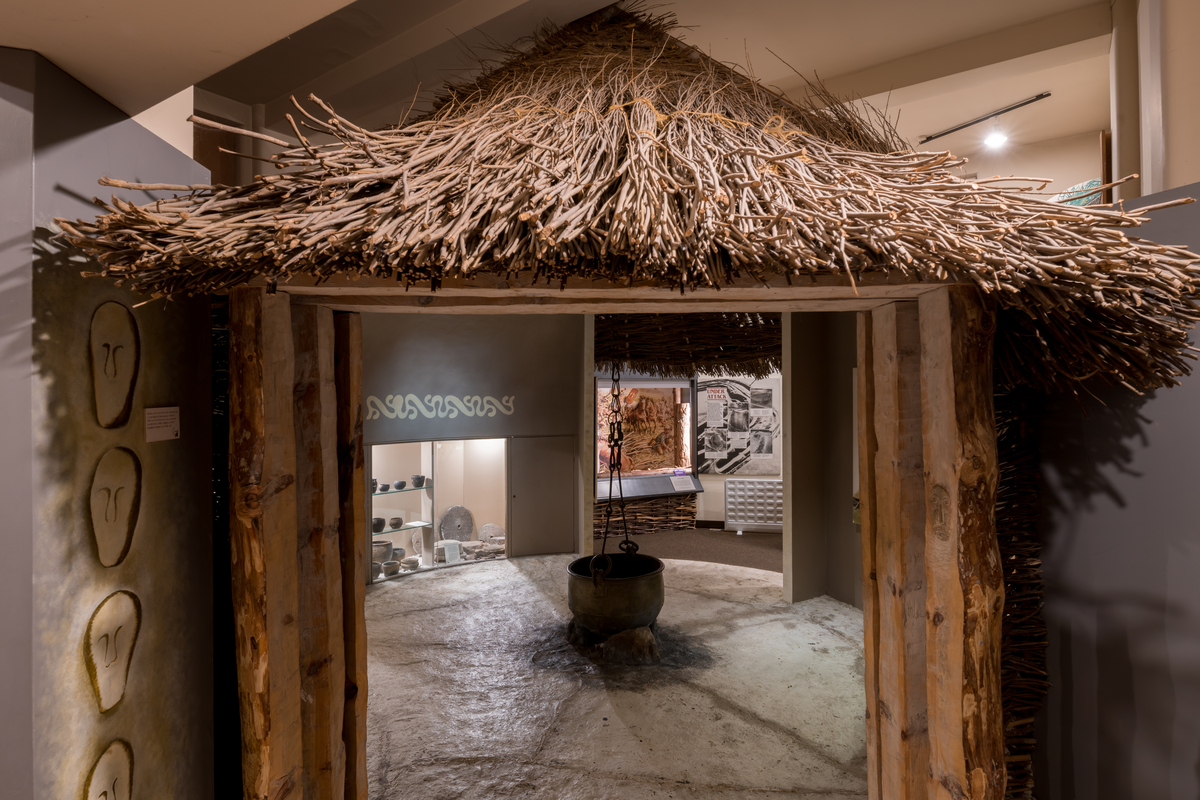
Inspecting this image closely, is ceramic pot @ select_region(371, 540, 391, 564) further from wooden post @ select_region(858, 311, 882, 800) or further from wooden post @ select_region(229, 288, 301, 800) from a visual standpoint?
wooden post @ select_region(858, 311, 882, 800)

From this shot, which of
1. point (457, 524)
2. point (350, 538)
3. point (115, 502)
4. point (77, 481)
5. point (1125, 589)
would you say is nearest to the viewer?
point (77, 481)

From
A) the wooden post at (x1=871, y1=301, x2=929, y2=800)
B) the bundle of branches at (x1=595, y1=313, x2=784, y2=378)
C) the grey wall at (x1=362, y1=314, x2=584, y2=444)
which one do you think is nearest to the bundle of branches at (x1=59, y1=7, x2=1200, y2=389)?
the wooden post at (x1=871, y1=301, x2=929, y2=800)

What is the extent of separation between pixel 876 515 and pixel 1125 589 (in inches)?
28.9

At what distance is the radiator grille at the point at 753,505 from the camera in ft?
24.2

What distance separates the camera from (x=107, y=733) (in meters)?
1.48

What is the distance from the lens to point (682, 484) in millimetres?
7496

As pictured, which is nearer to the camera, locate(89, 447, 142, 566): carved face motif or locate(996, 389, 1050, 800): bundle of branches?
locate(89, 447, 142, 566): carved face motif

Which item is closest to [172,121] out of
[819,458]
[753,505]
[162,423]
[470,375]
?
[162,423]

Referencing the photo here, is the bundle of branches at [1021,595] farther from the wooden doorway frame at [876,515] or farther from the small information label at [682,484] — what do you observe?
the small information label at [682,484]

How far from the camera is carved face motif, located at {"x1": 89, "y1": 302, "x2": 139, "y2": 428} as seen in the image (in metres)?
1.48

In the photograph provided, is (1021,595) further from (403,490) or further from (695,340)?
(403,490)

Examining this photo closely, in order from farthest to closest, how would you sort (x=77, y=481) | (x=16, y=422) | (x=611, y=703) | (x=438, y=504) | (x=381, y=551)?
1. (x=438, y=504)
2. (x=381, y=551)
3. (x=611, y=703)
4. (x=77, y=481)
5. (x=16, y=422)

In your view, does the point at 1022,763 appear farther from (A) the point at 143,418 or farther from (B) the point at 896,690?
(A) the point at 143,418

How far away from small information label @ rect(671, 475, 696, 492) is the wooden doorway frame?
5.31 metres
